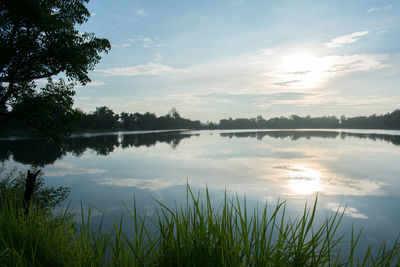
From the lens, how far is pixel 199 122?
18850 centimetres

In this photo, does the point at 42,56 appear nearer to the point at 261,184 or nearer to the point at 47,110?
the point at 47,110

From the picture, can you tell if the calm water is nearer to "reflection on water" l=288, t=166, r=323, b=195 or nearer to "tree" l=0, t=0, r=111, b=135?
"reflection on water" l=288, t=166, r=323, b=195

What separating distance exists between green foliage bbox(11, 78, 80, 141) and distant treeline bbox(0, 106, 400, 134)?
A: 84.9 metres

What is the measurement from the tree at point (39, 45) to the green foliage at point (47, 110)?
233 millimetres

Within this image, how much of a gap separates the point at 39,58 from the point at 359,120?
164301 millimetres

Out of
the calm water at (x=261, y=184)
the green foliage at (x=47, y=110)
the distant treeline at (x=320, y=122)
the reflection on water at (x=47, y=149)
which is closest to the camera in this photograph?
the calm water at (x=261, y=184)

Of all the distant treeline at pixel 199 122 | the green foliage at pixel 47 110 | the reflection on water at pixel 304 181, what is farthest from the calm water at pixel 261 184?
the distant treeline at pixel 199 122

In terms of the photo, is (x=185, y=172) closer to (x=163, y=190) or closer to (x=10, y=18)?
(x=163, y=190)

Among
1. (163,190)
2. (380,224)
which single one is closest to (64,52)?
(163,190)

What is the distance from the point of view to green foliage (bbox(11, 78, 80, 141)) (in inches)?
452

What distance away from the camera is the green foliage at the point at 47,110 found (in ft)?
37.7

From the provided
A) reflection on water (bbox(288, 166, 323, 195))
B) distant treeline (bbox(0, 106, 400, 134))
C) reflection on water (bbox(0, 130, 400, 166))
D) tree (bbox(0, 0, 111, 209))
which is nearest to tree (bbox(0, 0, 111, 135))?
tree (bbox(0, 0, 111, 209))

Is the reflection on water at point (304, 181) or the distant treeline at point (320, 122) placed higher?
the distant treeline at point (320, 122)

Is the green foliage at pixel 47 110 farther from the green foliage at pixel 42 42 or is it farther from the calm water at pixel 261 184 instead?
the calm water at pixel 261 184
